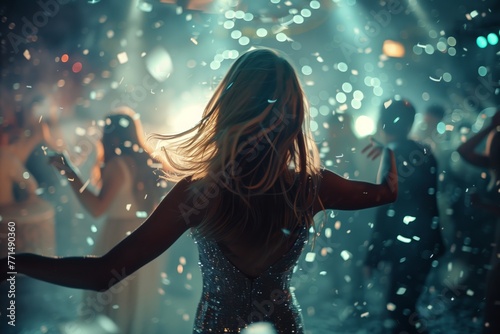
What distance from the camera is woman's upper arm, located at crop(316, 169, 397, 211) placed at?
2.96ft

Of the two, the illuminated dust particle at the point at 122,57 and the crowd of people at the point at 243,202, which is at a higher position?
the crowd of people at the point at 243,202

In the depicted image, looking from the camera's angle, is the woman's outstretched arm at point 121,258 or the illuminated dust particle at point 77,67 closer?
the woman's outstretched arm at point 121,258

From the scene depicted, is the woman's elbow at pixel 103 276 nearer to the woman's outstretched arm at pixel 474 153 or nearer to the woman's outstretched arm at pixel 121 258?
the woman's outstretched arm at pixel 121 258

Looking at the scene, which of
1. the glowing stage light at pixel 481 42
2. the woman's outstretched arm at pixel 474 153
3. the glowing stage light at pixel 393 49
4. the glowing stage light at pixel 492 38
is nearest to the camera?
the woman's outstretched arm at pixel 474 153

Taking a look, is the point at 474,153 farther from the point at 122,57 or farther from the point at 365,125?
the point at 122,57

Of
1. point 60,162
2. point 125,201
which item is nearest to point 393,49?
point 125,201

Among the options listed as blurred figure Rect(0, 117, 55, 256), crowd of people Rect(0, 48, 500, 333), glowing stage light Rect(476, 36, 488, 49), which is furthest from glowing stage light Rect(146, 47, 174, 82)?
crowd of people Rect(0, 48, 500, 333)

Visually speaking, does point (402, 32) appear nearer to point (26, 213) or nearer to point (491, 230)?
point (491, 230)

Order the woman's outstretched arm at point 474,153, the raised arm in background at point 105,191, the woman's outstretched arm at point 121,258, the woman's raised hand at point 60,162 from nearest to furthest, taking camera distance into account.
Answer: the woman's outstretched arm at point 121,258 → the woman's raised hand at point 60,162 → the raised arm in background at point 105,191 → the woman's outstretched arm at point 474,153

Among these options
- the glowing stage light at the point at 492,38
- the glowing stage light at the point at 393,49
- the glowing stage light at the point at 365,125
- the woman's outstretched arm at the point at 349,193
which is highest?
the woman's outstretched arm at the point at 349,193

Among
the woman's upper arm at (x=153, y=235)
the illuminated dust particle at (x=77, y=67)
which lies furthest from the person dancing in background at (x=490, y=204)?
the illuminated dust particle at (x=77, y=67)

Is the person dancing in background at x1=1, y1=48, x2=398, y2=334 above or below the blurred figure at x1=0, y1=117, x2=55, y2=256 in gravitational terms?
above

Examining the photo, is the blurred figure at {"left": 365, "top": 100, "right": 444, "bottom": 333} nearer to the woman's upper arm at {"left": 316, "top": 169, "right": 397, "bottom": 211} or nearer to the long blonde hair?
the woman's upper arm at {"left": 316, "top": 169, "right": 397, "bottom": 211}

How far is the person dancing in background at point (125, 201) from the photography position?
176 centimetres
